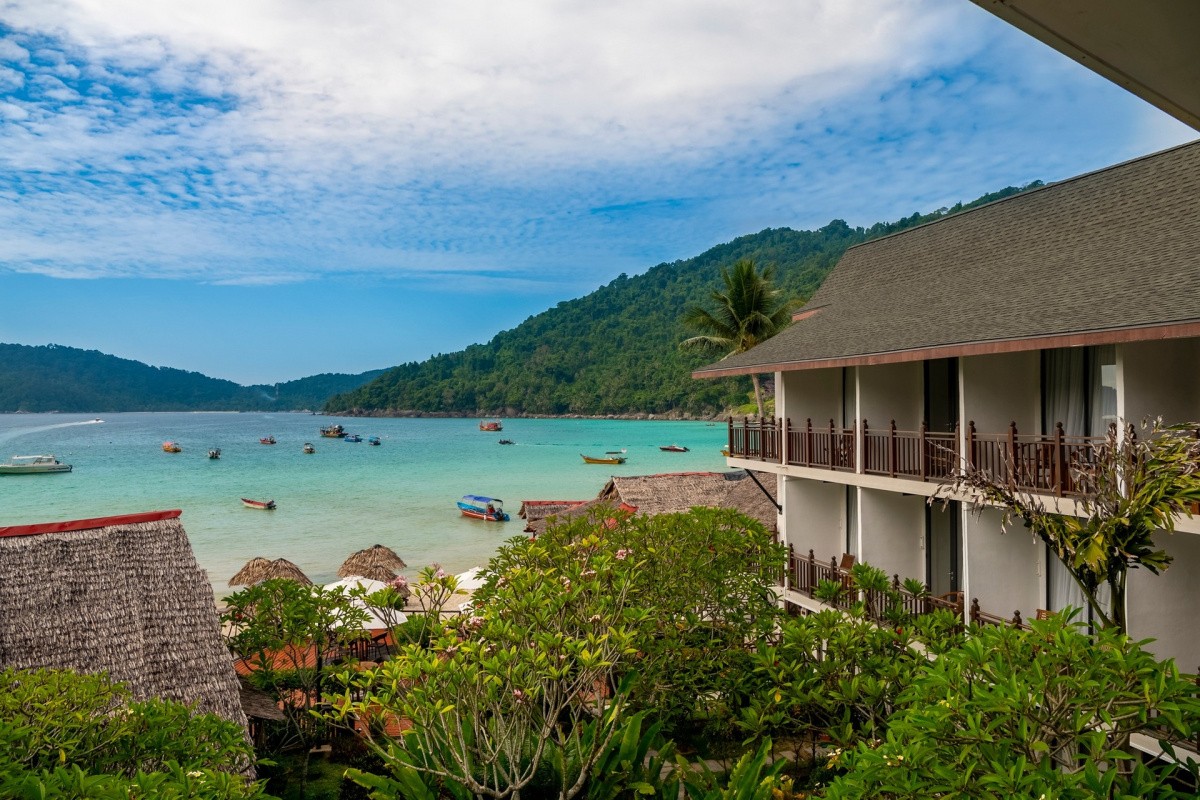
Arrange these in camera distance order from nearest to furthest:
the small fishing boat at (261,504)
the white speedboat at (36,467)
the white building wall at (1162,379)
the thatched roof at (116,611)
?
the white building wall at (1162,379) → the thatched roof at (116,611) → the small fishing boat at (261,504) → the white speedboat at (36,467)

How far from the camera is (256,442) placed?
405ft

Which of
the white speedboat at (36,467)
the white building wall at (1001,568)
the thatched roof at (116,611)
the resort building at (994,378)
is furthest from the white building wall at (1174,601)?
the white speedboat at (36,467)

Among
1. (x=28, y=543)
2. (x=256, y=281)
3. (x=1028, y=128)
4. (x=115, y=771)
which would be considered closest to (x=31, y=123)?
(x=28, y=543)

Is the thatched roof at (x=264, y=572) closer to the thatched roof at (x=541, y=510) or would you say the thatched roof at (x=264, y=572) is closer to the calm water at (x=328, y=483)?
the calm water at (x=328, y=483)

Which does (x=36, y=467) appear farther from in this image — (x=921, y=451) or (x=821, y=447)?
(x=921, y=451)

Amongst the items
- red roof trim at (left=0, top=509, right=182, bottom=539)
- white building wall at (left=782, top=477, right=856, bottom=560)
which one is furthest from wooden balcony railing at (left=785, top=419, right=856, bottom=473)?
red roof trim at (left=0, top=509, right=182, bottom=539)

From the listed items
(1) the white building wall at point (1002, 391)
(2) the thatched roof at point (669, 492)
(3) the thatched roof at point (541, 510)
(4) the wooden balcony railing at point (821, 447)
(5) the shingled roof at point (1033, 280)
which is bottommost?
(3) the thatched roof at point (541, 510)

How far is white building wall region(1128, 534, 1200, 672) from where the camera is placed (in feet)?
28.6

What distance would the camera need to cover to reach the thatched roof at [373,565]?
2717 cm

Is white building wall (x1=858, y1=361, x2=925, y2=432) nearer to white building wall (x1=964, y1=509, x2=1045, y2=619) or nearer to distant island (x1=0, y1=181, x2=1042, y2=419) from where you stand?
white building wall (x1=964, y1=509, x2=1045, y2=619)

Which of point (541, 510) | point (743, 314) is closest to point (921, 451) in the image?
point (743, 314)

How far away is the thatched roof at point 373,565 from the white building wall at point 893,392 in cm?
1900

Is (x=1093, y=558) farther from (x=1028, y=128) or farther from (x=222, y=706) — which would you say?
(x=1028, y=128)

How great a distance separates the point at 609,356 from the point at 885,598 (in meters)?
136
